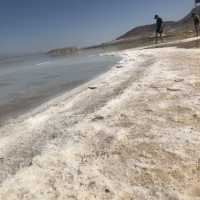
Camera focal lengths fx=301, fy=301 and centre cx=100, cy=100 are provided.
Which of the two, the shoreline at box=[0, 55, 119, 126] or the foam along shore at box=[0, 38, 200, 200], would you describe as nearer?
the foam along shore at box=[0, 38, 200, 200]

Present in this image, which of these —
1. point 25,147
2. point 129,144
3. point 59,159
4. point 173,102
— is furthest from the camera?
point 173,102

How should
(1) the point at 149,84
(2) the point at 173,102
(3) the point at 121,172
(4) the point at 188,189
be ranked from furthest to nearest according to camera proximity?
(1) the point at 149,84 → (2) the point at 173,102 → (3) the point at 121,172 → (4) the point at 188,189

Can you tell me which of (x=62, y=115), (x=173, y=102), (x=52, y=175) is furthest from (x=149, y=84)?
(x=52, y=175)

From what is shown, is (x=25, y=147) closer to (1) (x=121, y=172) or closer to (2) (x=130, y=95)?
(1) (x=121, y=172)

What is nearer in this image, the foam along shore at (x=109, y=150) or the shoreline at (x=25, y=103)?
the foam along shore at (x=109, y=150)

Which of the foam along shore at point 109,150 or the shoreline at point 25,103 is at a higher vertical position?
the foam along shore at point 109,150

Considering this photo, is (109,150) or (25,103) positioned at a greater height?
(109,150)

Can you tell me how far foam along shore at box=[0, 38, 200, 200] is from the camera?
10.1 ft

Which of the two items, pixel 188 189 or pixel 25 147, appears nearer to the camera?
pixel 188 189

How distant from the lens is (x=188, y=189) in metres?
2.95

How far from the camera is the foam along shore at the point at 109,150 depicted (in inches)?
122

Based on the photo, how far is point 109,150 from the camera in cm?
394

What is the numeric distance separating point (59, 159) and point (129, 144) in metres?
0.96

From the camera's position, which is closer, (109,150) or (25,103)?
(109,150)
